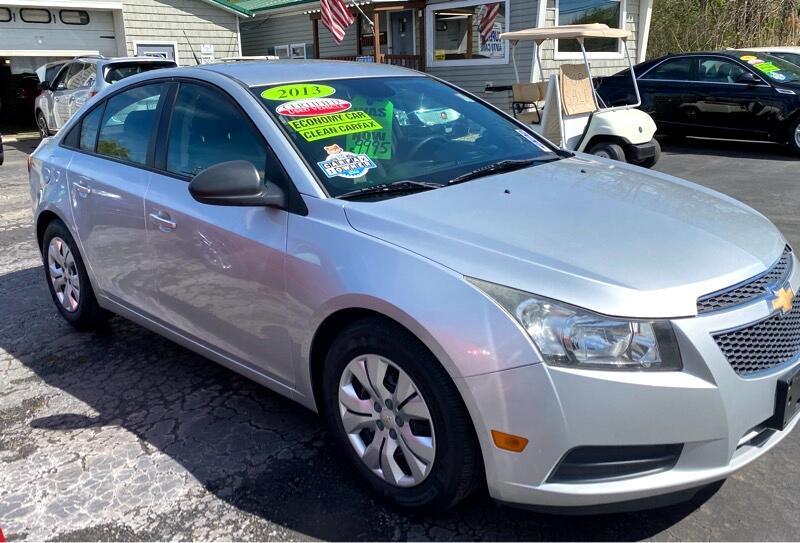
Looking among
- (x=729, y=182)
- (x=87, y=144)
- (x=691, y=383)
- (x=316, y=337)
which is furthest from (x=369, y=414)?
(x=729, y=182)

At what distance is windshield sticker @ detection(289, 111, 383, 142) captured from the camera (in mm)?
3150

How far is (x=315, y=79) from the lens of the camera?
353 cm

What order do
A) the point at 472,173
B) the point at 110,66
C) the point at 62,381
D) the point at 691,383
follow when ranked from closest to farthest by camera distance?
the point at 691,383 < the point at 472,173 < the point at 62,381 < the point at 110,66

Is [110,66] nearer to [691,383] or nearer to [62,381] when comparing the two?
[62,381]

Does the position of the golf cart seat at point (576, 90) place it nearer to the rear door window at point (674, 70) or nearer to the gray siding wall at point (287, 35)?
the rear door window at point (674, 70)

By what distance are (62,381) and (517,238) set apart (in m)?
2.87

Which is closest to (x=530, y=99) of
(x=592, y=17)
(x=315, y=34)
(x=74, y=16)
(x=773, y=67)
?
(x=773, y=67)

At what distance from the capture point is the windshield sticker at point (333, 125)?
3150mm

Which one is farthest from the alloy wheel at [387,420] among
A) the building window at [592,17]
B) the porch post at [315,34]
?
the porch post at [315,34]

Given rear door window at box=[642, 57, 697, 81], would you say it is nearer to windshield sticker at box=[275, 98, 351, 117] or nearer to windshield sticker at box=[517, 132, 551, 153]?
windshield sticker at box=[517, 132, 551, 153]

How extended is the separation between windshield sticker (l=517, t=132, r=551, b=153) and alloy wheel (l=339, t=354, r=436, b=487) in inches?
71.0

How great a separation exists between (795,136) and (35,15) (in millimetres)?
15738

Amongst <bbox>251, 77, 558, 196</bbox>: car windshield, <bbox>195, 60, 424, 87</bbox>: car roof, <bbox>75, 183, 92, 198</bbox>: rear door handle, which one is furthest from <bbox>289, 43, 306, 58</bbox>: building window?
<bbox>251, 77, 558, 196</bbox>: car windshield

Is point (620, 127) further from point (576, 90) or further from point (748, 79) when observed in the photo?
point (748, 79)
